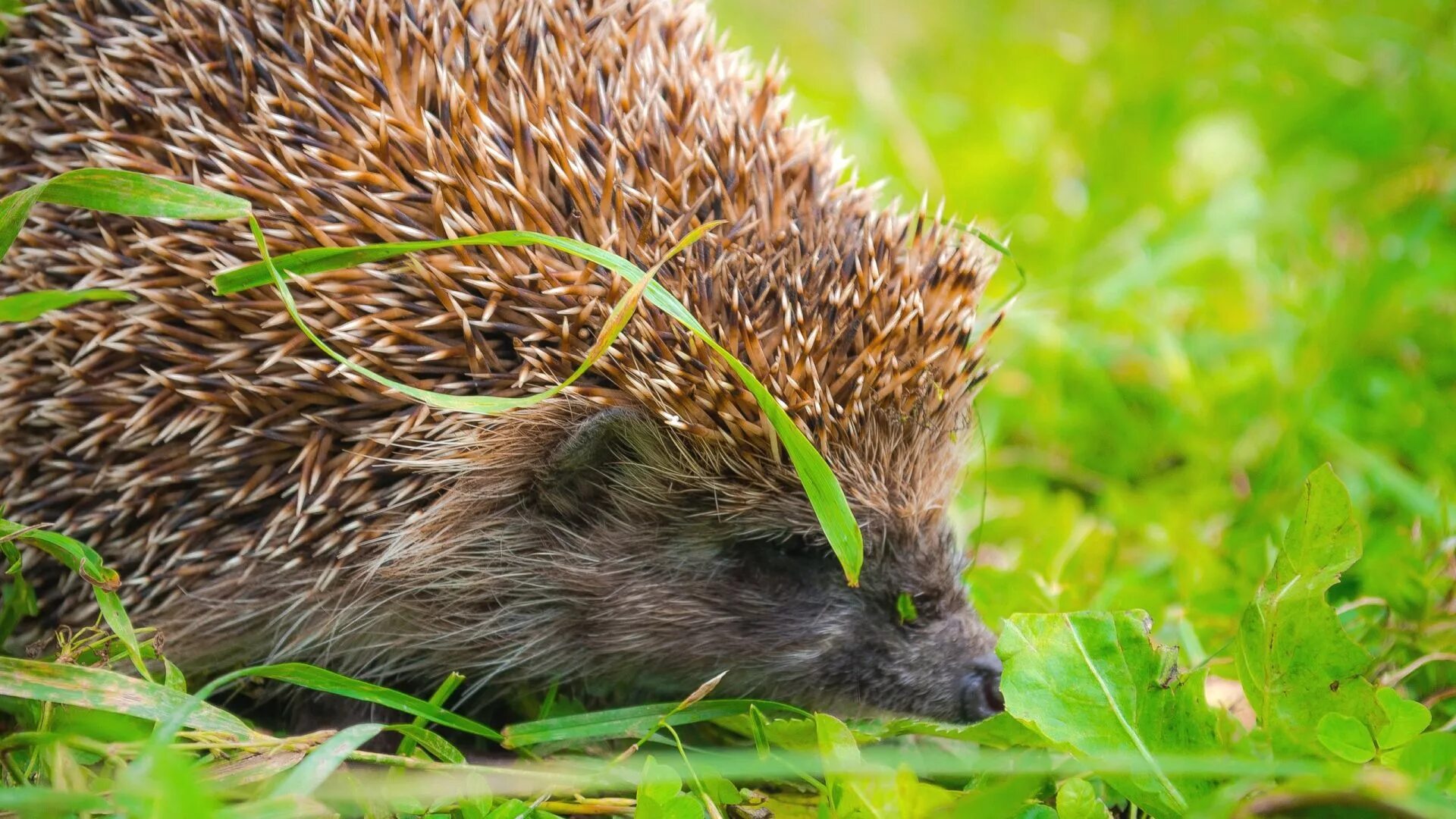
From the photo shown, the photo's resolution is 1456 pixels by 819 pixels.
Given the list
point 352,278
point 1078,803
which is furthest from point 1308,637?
point 352,278

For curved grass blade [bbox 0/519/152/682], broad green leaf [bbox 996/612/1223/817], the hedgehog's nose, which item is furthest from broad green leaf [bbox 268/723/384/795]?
the hedgehog's nose

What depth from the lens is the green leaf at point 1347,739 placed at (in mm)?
1959

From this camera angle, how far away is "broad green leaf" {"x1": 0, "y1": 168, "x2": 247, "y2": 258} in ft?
6.57

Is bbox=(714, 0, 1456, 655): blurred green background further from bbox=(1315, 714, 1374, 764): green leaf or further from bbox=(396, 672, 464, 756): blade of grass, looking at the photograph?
bbox=(396, 672, 464, 756): blade of grass

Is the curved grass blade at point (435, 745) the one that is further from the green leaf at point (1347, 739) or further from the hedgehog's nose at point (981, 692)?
Answer: the green leaf at point (1347, 739)

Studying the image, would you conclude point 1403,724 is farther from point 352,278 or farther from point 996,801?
point 352,278

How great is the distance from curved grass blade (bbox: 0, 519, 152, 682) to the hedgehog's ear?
2.64 ft

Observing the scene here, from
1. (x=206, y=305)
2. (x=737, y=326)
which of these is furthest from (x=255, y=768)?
(x=737, y=326)

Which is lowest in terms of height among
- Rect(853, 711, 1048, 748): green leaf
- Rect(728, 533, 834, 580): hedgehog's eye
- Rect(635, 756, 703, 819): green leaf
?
Rect(635, 756, 703, 819): green leaf

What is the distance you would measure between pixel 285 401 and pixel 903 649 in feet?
4.45

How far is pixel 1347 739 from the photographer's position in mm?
1973

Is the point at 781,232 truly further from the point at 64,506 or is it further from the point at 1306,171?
the point at 1306,171

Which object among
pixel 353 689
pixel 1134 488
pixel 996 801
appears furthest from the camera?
pixel 1134 488

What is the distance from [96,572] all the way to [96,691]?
206mm
